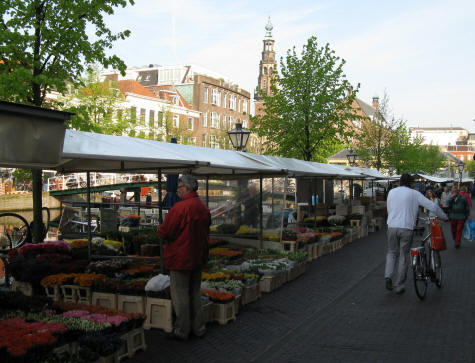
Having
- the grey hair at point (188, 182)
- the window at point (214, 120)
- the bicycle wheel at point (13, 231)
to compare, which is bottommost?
the bicycle wheel at point (13, 231)

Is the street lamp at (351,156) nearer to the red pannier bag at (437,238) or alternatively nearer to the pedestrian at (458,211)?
the pedestrian at (458,211)

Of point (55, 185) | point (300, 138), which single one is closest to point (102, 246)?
point (300, 138)

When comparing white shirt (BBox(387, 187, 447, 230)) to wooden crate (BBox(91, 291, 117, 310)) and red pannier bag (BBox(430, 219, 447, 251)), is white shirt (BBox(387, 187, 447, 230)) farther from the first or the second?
wooden crate (BBox(91, 291, 117, 310))

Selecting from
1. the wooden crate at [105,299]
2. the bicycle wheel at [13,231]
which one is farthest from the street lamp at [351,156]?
the wooden crate at [105,299]

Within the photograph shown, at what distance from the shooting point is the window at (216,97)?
69438 millimetres

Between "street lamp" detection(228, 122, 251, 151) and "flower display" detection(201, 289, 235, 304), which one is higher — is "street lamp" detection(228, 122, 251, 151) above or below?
above

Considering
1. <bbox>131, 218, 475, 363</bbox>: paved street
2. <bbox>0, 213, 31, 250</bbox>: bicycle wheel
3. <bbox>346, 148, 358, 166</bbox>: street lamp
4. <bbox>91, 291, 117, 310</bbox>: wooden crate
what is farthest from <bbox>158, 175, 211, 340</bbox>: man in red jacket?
<bbox>346, 148, 358, 166</bbox>: street lamp

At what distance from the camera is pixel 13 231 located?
486 inches

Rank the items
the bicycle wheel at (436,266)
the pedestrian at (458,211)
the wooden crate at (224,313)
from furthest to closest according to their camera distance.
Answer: the pedestrian at (458,211), the bicycle wheel at (436,266), the wooden crate at (224,313)

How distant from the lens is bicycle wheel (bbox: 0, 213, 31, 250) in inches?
459

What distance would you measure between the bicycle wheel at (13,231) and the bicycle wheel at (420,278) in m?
8.04

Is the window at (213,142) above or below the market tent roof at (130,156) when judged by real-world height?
above

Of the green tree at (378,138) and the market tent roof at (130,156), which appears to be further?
the green tree at (378,138)

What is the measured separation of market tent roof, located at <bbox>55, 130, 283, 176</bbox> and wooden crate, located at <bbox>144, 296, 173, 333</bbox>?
186 cm
